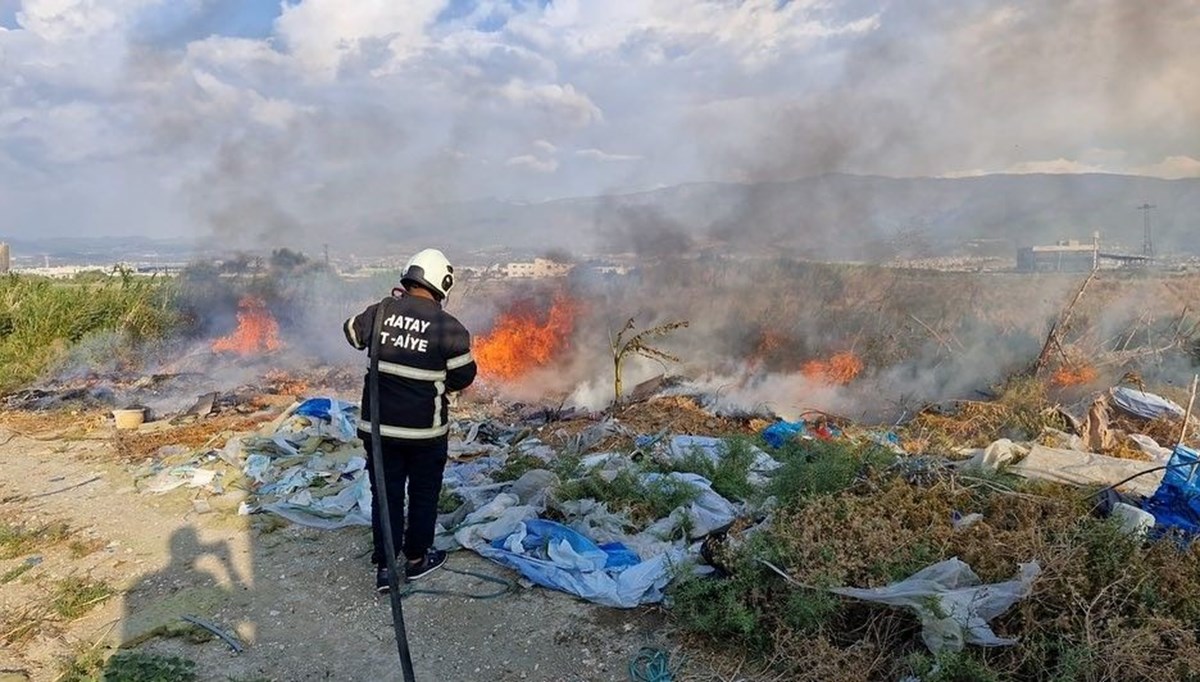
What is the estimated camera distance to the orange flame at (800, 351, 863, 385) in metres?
11.4

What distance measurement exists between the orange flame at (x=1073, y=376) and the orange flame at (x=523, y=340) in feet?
25.4

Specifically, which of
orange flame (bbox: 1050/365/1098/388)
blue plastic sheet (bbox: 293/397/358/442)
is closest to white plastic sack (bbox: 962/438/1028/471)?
orange flame (bbox: 1050/365/1098/388)

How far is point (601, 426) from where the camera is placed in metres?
7.50

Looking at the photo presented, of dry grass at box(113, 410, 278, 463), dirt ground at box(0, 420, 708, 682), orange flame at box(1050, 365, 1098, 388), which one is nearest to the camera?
dirt ground at box(0, 420, 708, 682)

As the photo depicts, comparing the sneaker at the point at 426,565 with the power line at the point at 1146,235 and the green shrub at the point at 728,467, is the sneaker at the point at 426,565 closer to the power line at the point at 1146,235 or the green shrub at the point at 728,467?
the green shrub at the point at 728,467

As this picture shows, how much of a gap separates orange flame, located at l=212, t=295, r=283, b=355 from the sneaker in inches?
446

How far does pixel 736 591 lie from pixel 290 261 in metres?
16.7

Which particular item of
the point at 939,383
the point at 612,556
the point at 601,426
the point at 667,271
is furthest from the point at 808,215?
the point at 612,556

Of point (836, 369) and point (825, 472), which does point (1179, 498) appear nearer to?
point (825, 472)

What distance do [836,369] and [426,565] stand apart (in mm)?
8539

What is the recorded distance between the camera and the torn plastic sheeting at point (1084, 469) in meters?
4.45

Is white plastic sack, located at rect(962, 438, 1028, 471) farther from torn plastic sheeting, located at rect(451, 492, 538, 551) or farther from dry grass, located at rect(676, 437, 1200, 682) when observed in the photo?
torn plastic sheeting, located at rect(451, 492, 538, 551)

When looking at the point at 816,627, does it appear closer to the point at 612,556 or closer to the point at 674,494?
the point at 612,556

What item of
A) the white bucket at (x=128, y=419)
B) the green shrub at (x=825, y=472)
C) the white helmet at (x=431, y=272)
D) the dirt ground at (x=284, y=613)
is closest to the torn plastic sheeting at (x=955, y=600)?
the green shrub at (x=825, y=472)
